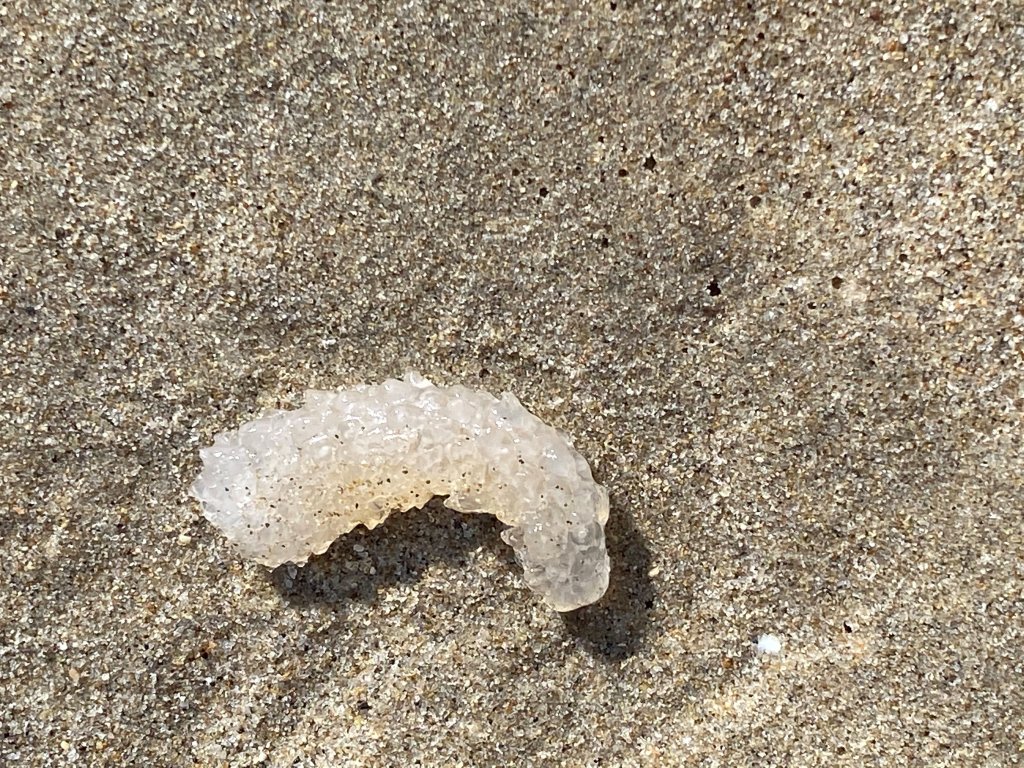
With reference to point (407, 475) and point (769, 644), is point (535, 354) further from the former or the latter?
point (769, 644)

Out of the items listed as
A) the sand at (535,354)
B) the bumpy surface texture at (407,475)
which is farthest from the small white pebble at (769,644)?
the bumpy surface texture at (407,475)

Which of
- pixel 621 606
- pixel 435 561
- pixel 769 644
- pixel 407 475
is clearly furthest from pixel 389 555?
pixel 769 644

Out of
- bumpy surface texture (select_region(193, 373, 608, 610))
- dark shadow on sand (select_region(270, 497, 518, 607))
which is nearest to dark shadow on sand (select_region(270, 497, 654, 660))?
dark shadow on sand (select_region(270, 497, 518, 607))

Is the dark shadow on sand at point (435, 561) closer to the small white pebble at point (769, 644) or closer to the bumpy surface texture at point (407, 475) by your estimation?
the bumpy surface texture at point (407, 475)

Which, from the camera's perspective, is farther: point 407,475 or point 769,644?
point 769,644

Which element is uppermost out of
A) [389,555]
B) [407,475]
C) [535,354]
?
[535,354]

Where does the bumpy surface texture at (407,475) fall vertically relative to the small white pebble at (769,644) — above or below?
Result: above

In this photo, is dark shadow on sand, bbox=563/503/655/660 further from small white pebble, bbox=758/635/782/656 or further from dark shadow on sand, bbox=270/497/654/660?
small white pebble, bbox=758/635/782/656
